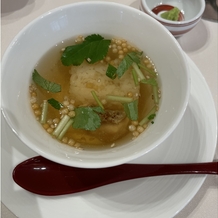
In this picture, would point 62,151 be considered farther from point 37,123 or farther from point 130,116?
point 130,116

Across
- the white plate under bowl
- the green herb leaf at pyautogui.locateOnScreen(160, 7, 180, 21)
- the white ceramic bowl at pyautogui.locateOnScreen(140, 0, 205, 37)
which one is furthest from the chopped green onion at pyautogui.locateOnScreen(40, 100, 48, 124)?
the green herb leaf at pyautogui.locateOnScreen(160, 7, 180, 21)

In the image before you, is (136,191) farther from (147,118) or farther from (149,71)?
(149,71)

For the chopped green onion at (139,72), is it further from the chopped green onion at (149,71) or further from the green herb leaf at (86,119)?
the green herb leaf at (86,119)

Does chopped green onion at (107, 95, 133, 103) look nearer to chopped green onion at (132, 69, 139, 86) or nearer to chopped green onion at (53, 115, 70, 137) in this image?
chopped green onion at (132, 69, 139, 86)

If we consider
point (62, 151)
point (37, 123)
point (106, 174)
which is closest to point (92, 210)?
point (106, 174)

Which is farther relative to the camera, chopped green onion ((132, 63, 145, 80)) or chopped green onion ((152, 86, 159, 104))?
chopped green onion ((132, 63, 145, 80))

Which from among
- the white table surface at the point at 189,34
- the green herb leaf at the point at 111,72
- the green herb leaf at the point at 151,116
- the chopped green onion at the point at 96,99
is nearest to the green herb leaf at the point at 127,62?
the green herb leaf at the point at 111,72

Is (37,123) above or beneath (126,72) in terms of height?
above
